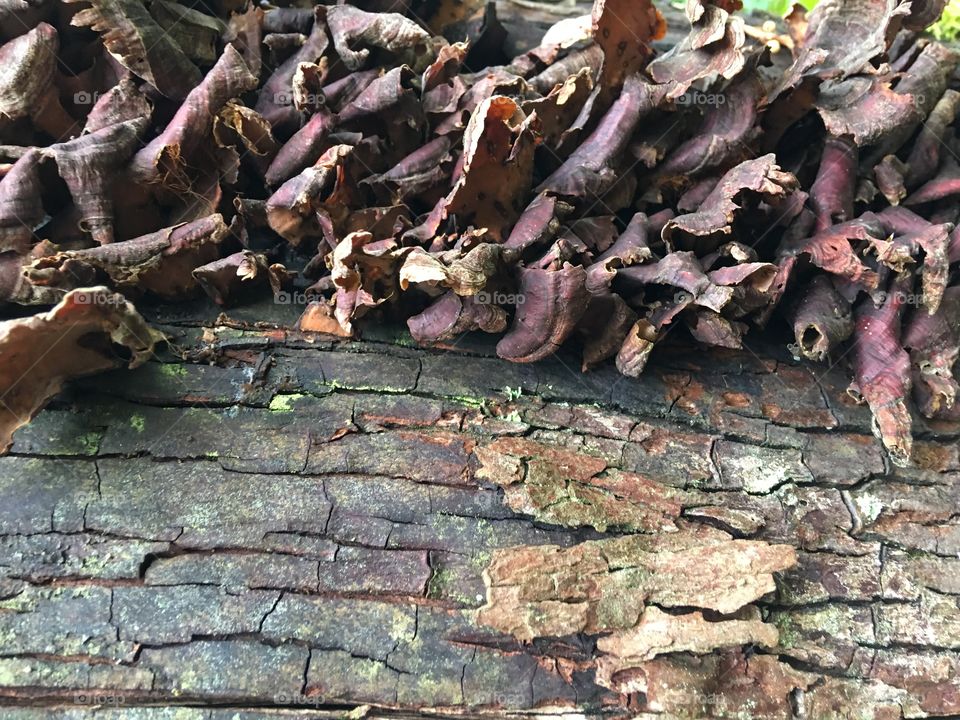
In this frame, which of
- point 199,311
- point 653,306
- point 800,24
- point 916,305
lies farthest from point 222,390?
point 800,24

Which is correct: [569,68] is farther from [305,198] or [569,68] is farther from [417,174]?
[305,198]

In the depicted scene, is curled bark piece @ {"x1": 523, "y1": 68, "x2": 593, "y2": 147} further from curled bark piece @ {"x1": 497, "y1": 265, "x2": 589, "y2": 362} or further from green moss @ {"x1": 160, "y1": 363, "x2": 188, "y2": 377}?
green moss @ {"x1": 160, "y1": 363, "x2": 188, "y2": 377}

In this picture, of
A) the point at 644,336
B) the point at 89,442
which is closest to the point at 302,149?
the point at 89,442

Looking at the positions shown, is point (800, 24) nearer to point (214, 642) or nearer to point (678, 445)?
point (678, 445)

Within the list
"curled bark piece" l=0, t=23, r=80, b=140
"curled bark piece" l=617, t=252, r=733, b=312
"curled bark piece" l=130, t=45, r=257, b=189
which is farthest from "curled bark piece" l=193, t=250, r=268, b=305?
"curled bark piece" l=617, t=252, r=733, b=312

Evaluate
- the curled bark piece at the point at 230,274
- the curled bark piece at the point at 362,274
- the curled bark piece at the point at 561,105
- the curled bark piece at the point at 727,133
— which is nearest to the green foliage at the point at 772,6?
the curled bark piece at the point at 727,133

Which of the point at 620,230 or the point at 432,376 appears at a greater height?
the point at 620,230
